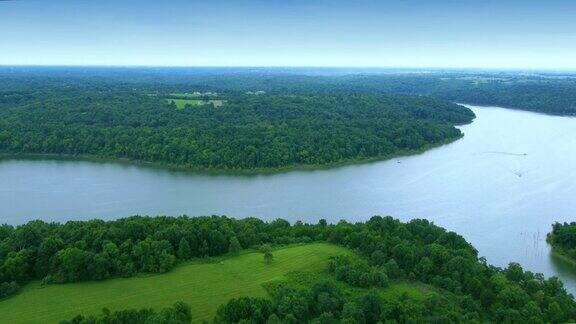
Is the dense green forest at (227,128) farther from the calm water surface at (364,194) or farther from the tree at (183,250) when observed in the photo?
the tree at (183,250)

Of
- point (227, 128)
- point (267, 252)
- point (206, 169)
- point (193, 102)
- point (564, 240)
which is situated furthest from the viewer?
point (193, 102)

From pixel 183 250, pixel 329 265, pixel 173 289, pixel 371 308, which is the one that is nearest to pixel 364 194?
pixel 329 265

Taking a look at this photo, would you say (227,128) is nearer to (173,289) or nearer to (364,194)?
(364,194)

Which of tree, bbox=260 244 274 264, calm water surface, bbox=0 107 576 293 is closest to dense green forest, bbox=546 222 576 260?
calm water surface, bbox=0 107 576 293

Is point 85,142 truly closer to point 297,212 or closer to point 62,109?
point 62,109

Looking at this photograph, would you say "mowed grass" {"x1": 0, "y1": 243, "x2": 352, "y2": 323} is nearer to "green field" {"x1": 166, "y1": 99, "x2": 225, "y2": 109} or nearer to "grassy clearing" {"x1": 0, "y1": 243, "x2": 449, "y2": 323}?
"grassy clearing" {"x1": 0, "y1": 243, "x2": 449, "y2": 323}

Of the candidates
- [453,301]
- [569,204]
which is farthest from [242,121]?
[453,301]
